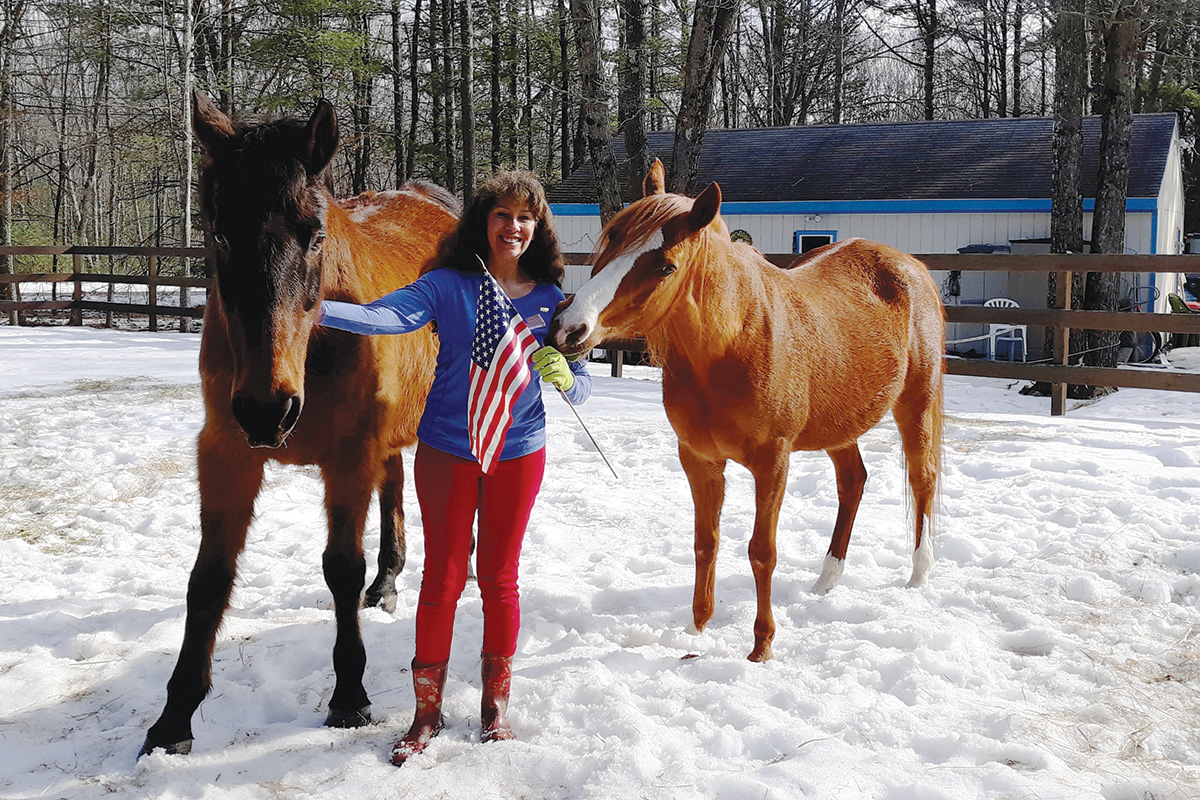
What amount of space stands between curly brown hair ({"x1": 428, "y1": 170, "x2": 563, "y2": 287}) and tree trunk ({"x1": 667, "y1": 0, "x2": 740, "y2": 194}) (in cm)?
716

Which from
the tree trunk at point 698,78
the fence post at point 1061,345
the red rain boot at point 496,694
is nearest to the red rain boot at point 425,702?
the red rain boot at point 496,694

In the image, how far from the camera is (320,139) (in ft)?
7.53

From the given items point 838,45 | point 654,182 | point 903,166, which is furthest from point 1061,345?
point 838,45

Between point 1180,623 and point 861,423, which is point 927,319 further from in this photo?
point 1180,623

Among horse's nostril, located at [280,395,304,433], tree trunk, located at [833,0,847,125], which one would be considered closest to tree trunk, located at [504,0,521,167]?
tree trunk, located at [833,0,847,125]

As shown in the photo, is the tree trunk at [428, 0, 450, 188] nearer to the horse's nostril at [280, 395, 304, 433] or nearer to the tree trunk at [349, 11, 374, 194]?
the tree trunk at [349, 11, 374, 194]

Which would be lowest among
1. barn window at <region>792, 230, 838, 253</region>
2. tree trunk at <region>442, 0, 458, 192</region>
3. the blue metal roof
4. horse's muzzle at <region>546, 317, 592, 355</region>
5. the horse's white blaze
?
horse's muzzle at <region>546, 317, 592, 355</region>

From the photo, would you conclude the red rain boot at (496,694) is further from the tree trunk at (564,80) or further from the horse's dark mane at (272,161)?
the tree trunk at (564,80)

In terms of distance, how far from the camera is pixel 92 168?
2403cm

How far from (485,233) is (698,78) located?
812 centimetres

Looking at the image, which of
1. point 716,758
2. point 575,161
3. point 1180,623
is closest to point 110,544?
point 716,758

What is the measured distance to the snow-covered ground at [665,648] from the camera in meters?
2.35

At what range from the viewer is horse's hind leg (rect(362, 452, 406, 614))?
3.75 m

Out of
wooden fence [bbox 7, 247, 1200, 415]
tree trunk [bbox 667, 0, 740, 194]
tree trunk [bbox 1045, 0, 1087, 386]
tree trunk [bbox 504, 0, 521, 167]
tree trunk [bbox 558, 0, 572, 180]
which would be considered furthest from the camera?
tree trunk [bbox 558, 0, 572, 180]
